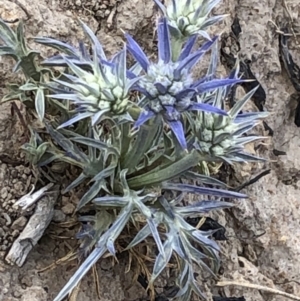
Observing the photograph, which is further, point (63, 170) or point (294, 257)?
point (294, 257)

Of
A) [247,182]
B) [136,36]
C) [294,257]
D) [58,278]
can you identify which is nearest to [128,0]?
[136,36]

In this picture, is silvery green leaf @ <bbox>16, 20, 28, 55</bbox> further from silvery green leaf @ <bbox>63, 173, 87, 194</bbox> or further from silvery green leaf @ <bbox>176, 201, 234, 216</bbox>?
silvery green leaf @ <bbox>176, 201, 234, 216</bbox>

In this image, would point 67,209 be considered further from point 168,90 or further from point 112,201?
point 168,90

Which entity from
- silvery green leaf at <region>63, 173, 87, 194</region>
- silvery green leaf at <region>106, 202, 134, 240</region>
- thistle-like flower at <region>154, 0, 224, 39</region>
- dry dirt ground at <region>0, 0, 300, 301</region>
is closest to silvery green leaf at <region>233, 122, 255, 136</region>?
thistle-like flower at <region>154, 0, 224, 39</region>

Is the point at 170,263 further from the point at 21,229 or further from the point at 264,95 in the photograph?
the point at 264,95

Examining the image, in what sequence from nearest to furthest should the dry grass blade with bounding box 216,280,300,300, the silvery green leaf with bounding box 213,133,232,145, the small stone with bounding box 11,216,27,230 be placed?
the silvery green leaf with bounding box 213,133,232,145 → the small stone with bounding box 11,216,27,230 → the dry grass blade with bounding box 216,280,300,300
